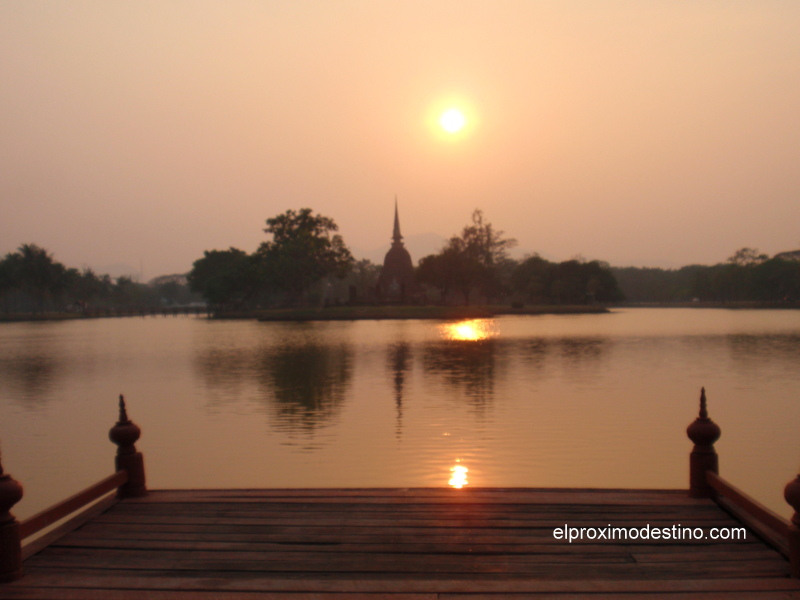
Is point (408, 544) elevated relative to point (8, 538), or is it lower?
lower

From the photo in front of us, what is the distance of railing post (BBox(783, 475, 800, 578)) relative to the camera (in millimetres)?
4445

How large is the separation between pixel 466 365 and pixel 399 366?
2.44 metres

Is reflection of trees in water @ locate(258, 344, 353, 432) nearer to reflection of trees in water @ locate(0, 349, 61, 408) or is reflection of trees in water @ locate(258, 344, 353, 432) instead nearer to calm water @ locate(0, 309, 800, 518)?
calm water @ locate(0, 309, 800, 518)

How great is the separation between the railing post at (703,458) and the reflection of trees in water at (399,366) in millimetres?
7146

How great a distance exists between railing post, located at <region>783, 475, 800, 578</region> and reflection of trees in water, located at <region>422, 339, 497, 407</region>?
1168 centimetres

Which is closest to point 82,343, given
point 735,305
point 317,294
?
point 317,294

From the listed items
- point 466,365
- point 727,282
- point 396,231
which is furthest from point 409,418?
point 727,282

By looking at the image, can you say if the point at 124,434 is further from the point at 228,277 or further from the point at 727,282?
the point at 727,282

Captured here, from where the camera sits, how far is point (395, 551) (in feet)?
16.5

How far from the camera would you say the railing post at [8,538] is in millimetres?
4605

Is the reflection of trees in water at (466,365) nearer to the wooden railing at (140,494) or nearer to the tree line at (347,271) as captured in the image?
the wooden railing at (140,494)

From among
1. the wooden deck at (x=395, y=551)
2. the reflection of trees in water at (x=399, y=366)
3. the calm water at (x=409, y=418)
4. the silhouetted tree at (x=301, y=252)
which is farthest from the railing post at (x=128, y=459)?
the silhouetted tree at (x=301, y=252)

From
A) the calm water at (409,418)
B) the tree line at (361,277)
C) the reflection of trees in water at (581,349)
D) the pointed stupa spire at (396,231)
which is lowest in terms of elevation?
the calm water at (409,418)

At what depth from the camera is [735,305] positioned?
110 metres
